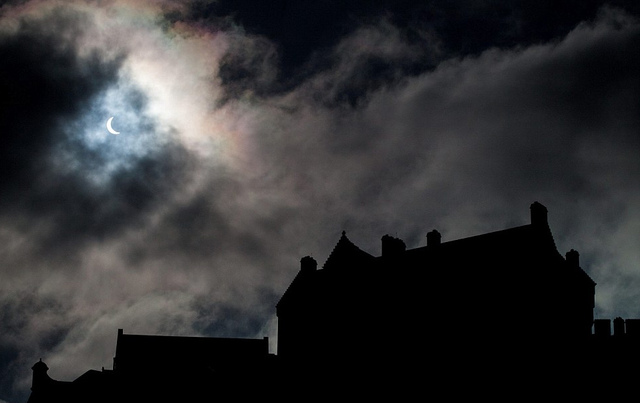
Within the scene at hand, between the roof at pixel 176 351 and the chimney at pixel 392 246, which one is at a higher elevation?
the chimney at pixel 392 246

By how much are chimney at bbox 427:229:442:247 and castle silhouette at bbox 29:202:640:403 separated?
0.10m

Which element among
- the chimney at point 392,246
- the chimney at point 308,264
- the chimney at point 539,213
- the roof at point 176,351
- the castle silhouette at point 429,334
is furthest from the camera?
the roof at point 176,351

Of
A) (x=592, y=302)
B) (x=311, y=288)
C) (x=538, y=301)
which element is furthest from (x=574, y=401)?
(x=311, y=288)

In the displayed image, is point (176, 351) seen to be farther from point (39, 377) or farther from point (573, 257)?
point (573, 257)

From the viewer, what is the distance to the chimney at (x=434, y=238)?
53625mm

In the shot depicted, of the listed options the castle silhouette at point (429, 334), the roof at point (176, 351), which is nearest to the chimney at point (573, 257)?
the castle silhouette at point (429, 334)

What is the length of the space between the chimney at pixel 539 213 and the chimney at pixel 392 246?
11509 mm

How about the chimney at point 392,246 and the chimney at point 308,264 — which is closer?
the chimney at point 392,246

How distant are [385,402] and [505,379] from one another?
955 cm

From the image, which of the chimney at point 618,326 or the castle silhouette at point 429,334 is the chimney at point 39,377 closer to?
the castle silhouette at point 429,334

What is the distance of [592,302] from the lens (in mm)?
52781

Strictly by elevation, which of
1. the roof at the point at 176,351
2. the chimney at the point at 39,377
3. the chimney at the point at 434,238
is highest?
the chimney at the point at 434,238

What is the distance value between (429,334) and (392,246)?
27.6 feet

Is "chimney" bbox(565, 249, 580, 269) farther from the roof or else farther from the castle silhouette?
the roof
